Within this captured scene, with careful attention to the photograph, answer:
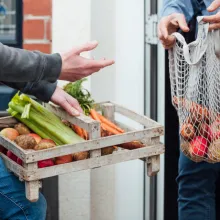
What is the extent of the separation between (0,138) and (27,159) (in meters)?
0.26

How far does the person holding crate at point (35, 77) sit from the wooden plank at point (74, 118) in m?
0.03

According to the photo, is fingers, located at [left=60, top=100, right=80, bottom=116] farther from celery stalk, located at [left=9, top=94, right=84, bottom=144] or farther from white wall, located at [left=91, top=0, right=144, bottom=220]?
white wall, located at [left=91, top=0, right=144, bottom=220]

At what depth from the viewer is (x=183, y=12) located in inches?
137

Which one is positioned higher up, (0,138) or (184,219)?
(0,138)

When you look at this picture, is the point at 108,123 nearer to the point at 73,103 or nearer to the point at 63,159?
the point at 73,103

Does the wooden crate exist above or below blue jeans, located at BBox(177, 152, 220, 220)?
above

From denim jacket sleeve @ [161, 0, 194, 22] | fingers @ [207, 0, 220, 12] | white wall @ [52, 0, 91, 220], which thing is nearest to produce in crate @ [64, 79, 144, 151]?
denim jacket sleeve @ [161, 0, 194, 22]

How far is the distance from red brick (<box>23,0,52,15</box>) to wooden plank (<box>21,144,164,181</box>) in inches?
54.4

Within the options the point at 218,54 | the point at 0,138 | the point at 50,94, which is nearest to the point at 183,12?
the point at 218,54

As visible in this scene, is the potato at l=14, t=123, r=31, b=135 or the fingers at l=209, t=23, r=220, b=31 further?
the potato at l=14, t=123, r=31, b=135

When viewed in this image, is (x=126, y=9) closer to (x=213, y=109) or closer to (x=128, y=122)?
(x=128, y=122)

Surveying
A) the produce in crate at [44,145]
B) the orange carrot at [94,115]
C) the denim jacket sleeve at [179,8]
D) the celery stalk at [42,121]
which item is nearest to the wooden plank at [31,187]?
the produce in crate at [44,145]

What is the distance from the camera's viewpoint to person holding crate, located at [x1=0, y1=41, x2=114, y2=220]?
285 cm

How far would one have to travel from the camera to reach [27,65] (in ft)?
9.36
